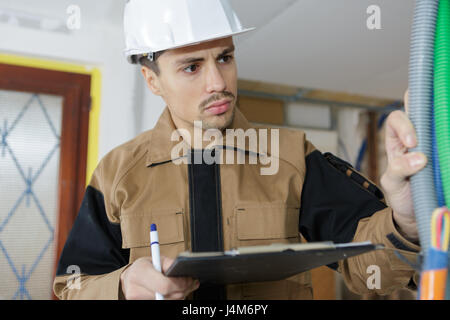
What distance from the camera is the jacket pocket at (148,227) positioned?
1.01 m

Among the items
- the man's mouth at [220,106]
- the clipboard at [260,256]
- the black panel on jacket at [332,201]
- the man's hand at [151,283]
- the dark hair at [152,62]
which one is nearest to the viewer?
the clipboard at [260,256]

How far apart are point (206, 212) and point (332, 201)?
303mm

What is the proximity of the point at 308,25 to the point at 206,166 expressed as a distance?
1.83m

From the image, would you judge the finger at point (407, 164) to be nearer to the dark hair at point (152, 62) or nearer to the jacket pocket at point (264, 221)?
the jacket pocket at point (264, 221)

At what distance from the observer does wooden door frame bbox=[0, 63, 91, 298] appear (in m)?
2.78

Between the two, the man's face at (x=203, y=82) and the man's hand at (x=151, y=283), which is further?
the man's face at (x=203, y=82)

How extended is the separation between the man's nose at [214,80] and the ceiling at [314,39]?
4.89ft

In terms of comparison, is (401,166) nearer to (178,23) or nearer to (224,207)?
(224,207)

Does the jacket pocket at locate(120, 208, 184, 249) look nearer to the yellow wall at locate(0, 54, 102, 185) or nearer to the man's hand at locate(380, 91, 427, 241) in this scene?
the man's hand at locate(380, 91, 427, 241)

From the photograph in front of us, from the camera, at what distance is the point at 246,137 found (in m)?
1.12

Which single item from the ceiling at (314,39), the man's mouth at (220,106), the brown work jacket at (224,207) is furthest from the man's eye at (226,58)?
the ceiling at (314,39)

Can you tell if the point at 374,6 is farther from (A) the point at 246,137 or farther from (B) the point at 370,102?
(B) the point at 370,102

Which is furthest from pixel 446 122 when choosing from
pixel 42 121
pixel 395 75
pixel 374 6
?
pixel 395 75

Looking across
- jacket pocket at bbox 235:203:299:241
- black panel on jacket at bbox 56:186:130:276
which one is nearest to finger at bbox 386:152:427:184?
jacket pocket at bbox 235:203:299:241
